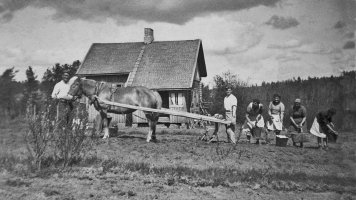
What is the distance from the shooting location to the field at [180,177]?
456 cm

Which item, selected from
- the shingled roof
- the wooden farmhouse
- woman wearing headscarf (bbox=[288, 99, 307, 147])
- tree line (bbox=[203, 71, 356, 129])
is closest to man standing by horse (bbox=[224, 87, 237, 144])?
woman wearing headscarf (bbox=[288, 99, 307, 147])

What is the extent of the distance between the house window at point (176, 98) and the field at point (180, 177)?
12.2 meters

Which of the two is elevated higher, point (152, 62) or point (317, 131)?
point (152, 62)

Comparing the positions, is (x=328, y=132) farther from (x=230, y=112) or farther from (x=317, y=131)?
(x=230, y=112)

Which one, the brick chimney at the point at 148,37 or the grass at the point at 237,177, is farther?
the brick chimney at the point at 148,37

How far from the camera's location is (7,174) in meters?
5.18

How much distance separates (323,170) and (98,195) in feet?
15.6

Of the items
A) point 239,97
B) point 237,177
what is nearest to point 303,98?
point 239,97

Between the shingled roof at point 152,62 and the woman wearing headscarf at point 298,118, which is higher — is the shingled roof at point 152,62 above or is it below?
above

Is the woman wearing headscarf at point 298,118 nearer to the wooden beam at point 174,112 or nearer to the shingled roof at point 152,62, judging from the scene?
the wooden beam at point 174,112

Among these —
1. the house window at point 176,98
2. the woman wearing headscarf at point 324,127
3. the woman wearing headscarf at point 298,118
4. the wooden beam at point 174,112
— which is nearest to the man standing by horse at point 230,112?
the wooden beam at point 174,112

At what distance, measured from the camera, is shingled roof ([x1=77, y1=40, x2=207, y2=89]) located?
65.6 feet

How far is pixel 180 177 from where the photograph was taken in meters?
5.38

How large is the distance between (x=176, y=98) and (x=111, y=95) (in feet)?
33.1
